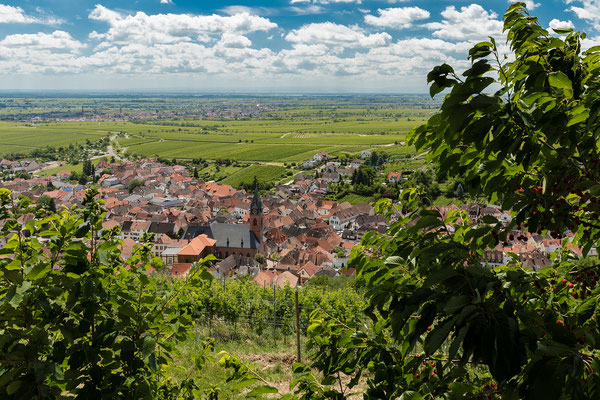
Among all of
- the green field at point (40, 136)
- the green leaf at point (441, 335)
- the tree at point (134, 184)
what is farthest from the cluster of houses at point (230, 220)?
the green field at point (40, 136)

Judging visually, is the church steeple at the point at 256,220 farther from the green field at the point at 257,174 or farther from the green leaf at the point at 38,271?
the green leaf at the point at 38,271

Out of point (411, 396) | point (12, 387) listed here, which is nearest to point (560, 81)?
point (411, 396)

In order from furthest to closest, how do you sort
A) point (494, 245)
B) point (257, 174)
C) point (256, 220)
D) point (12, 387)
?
point (257, 174) < point (256, 220) < point (494, 245) < point (12, 387)

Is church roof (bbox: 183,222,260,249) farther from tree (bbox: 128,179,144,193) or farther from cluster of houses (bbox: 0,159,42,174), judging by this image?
cluster of houses (bbox: 0,159,42,174)

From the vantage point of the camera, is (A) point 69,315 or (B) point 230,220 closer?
(A) point 69,315

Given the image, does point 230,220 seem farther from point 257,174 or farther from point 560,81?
point 560,81

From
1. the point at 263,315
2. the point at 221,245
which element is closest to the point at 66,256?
the point at 263,315

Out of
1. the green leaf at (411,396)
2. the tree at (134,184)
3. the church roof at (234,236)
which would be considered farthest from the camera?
the tree at (134,184)
